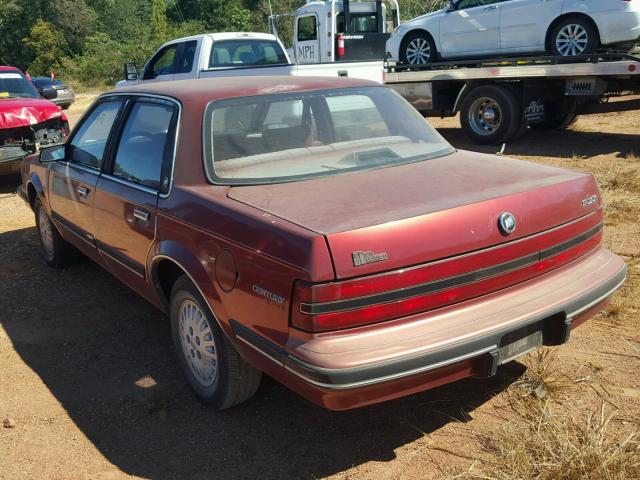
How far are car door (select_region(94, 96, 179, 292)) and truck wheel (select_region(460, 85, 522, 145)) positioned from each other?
25.6 ft

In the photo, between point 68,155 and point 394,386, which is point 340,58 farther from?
point 394,386

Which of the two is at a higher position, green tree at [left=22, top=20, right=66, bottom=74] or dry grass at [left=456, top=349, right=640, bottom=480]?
green tree at [left=22, top=20, right=66, bottom=74]

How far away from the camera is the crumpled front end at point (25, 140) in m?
8.50

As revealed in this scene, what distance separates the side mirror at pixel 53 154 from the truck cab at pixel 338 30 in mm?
9694

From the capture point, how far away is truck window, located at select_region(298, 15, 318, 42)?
14.4 metres

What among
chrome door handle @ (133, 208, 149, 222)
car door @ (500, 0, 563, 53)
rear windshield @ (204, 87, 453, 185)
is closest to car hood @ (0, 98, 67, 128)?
chrome door handle @ (133, 208, 149, 222)

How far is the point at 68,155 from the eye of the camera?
5.04 metres

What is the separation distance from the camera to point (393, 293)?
268cm

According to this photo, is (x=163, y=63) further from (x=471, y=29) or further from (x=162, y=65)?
(x=471, y=29)

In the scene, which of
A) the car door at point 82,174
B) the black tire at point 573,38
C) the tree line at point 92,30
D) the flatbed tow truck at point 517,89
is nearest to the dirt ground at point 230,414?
the car door at point 82,174

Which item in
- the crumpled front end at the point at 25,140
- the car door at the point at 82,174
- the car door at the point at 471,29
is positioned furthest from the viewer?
the car door at the point at 471,29

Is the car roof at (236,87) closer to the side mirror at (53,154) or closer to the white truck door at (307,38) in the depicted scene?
the side mirror at (53,154)

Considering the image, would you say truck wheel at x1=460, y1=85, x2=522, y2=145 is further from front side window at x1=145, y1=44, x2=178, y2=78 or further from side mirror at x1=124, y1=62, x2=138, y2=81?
side mirror at x1=124, y1=62, x2=138, y2=81

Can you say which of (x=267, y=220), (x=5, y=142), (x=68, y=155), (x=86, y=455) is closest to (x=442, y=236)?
(x=267, y=220)
